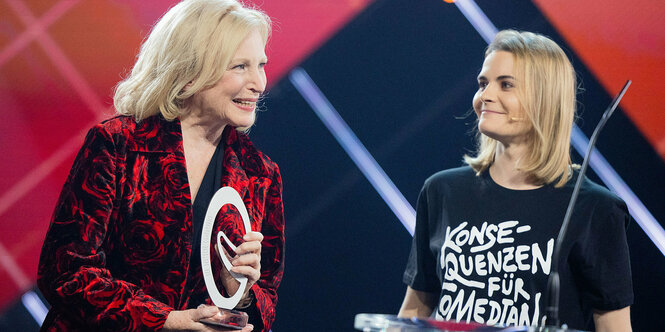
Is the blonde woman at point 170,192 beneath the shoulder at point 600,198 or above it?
above

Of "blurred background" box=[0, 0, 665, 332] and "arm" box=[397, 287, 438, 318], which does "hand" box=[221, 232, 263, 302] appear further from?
"blurred background" box=[0, 0, 665, 332]

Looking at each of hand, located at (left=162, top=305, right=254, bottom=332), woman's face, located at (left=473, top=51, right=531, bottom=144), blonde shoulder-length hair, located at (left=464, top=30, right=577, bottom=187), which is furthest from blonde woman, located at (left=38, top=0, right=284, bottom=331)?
blonde shoulder-length hair, located at (left=464, top=30, right=577, bottom=187)

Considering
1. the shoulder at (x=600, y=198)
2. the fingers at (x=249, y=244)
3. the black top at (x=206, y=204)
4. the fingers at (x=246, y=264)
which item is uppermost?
the black top at (x=206, y=204)

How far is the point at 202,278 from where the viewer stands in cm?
176

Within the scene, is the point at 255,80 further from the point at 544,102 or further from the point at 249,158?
the point at 544,102

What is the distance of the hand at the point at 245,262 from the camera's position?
167 centimetres

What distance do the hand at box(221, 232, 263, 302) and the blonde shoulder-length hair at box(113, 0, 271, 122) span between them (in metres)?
0.42

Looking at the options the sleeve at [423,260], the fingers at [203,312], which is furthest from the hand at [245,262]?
the sleeve at [423,260]

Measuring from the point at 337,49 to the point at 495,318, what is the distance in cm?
124

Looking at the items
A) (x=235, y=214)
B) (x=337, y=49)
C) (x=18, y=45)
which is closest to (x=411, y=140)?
(x=337, y=49)

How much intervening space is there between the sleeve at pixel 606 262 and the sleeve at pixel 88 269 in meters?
1.16

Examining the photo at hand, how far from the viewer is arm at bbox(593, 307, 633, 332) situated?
194 centimetres

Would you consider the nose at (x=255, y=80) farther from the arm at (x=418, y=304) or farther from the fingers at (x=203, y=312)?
the arm at (x=418, y=304)

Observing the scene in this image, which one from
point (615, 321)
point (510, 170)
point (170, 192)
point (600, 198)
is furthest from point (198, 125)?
point (615, 321)
